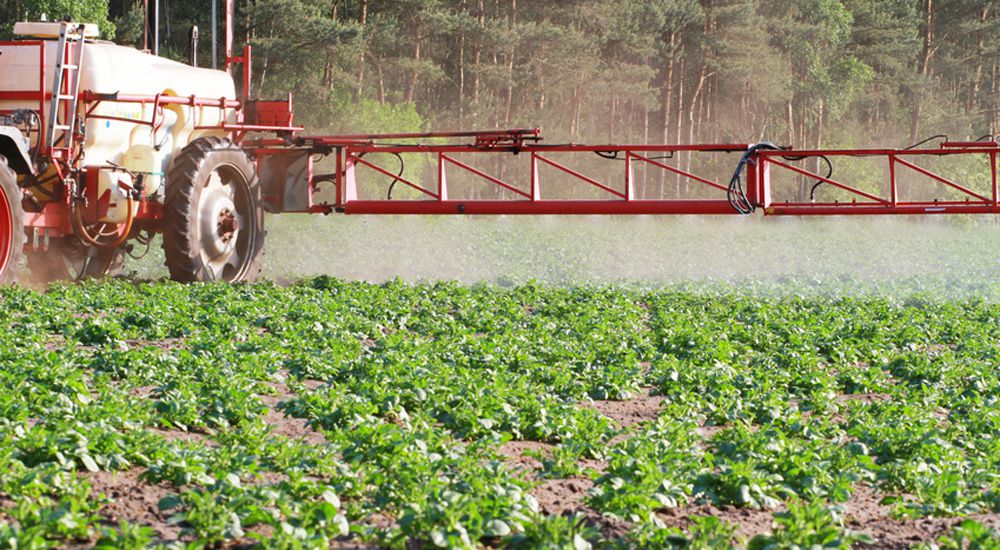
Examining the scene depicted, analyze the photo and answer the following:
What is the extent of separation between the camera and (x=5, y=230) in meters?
12.7

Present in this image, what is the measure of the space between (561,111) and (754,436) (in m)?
56.9

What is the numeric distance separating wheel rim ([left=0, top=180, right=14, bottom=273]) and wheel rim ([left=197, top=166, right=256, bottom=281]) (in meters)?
2.74

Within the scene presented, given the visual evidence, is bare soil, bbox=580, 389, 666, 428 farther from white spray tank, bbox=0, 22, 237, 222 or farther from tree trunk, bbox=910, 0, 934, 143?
tree trunk, bbox=910, 0, 934, 143

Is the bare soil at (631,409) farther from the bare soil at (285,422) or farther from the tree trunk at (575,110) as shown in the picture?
the tree trunk at (575,110)

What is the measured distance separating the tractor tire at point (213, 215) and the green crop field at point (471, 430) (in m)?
0.77

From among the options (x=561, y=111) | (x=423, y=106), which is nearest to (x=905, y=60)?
(x=561, y=111)

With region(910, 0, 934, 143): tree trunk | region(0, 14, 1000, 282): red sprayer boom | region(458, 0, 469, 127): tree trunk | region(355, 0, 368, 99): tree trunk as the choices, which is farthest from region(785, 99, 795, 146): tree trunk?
region(0, 14, 1000, 282): red sprayer boom

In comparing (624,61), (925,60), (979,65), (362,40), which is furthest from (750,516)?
(979,65)

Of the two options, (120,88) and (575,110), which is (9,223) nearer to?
(120,88)

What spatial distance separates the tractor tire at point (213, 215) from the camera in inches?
581

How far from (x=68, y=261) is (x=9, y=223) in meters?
3.14

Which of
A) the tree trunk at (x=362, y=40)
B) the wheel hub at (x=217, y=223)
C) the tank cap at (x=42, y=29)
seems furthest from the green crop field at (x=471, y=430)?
the tree trunk at (x=362, y=40)

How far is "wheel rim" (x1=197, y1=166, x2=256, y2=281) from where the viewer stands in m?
15.4

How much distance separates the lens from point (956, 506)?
6.61 metres
